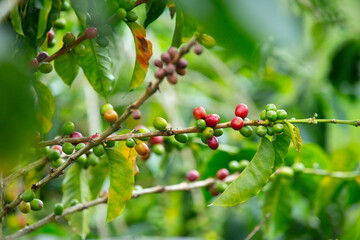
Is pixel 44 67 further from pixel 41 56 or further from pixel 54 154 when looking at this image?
pixel 54 154

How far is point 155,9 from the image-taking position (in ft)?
2.84

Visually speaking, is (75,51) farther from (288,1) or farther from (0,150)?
(288,1)

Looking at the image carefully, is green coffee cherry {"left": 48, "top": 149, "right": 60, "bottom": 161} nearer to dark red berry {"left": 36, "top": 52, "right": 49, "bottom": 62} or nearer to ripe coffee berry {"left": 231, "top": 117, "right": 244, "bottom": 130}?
dark red berry {"left": 36, "top": 52, "right": 49, "bottom": 62}

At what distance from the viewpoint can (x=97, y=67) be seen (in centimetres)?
95

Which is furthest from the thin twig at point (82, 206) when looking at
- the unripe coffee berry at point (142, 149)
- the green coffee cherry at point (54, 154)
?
the unripe coffee berry at point (142, 149)

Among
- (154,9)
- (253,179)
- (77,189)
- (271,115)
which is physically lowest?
(77,189)

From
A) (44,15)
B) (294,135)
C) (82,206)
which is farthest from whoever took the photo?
(82,206)

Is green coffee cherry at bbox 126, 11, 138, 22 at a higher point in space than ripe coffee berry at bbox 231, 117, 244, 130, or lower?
higher

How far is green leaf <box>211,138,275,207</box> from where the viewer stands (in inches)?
31.2

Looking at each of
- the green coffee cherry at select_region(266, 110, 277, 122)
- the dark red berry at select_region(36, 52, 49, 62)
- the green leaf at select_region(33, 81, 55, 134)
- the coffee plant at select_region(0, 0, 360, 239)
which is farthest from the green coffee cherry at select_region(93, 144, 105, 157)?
the green coffee cherry at select_region(266, 110, 277, 122)

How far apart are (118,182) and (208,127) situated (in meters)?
0.22

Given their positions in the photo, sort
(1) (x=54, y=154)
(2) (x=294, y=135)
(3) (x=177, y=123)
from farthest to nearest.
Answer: (3) (x=177, y=123) < (1) (x=54, y=154) < (2) (x=294, y=135)

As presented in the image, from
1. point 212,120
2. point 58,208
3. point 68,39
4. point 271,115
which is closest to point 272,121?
point 271,115

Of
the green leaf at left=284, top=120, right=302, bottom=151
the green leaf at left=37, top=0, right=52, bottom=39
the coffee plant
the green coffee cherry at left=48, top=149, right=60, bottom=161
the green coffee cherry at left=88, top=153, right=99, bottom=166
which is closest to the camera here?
the coffee plant
